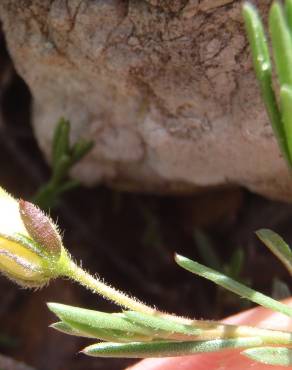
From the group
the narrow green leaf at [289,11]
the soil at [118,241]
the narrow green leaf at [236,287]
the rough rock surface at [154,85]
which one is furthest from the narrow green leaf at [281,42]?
the soil at [118,241]

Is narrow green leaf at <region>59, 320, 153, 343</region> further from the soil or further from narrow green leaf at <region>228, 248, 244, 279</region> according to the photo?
the soil

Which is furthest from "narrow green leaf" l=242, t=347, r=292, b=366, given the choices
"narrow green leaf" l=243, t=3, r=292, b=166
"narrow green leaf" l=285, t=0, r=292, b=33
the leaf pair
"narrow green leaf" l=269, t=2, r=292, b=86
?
"narrow green leaf" l=285, t=0, r=292, b=33

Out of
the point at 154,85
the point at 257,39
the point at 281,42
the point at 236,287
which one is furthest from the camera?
the point at 154,85

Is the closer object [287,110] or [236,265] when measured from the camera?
[287,110]

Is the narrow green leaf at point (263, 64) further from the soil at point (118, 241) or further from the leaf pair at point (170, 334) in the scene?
the soil at point (118, 241)

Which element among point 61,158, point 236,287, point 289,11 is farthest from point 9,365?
point 289,11

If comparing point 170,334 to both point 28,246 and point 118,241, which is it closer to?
point 28,246
